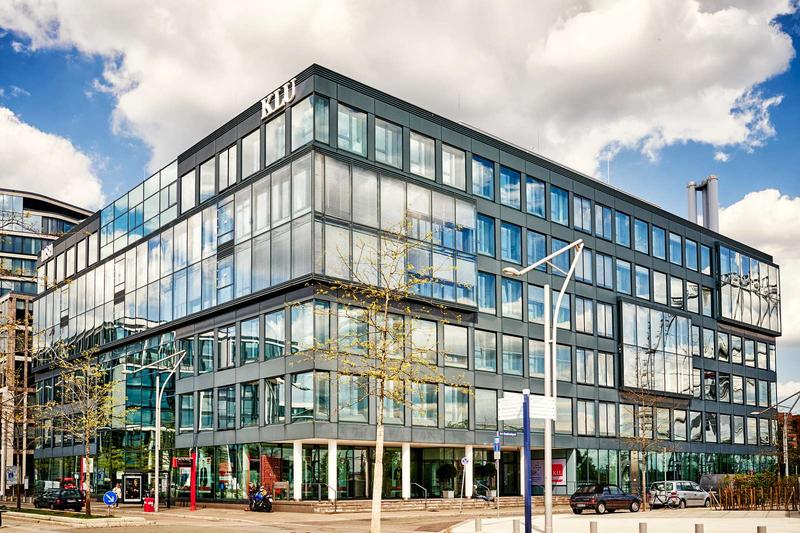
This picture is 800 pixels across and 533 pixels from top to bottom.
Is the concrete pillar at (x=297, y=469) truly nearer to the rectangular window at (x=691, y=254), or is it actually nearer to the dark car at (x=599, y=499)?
the dark car at (x=599, y=499)

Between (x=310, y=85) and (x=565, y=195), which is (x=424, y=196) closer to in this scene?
(x=310, y=85)

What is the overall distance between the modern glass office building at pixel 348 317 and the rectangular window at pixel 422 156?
123 mm

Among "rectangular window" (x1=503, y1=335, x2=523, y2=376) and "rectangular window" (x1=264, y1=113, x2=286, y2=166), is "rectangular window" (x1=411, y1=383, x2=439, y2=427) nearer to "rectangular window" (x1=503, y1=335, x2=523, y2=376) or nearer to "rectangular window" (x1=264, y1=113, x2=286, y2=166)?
"rectangular window" (x1=503, y1=335, x2=523, y2=376)

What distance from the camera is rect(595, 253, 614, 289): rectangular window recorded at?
7056cm

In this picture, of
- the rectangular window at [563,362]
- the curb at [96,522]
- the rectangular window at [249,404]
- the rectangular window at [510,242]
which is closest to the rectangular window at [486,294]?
the rectangular window at [510,242]

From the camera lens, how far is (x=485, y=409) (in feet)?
195

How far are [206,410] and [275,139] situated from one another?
18.1 metres

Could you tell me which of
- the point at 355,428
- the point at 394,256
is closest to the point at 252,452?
the point at 355,428

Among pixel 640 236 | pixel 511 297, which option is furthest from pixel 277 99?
pixel 640 236

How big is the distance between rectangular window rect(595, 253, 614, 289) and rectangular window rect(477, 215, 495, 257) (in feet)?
41.2

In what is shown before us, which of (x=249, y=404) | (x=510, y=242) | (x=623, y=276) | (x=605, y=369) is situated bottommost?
(x=249, y=404)

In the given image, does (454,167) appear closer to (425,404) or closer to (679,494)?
(425,404)

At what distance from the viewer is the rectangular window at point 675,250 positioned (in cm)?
8000

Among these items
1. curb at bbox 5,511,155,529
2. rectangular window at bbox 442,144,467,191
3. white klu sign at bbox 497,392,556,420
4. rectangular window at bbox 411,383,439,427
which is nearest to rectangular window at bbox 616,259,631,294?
rectangular window at bbox 442,144,467,191
